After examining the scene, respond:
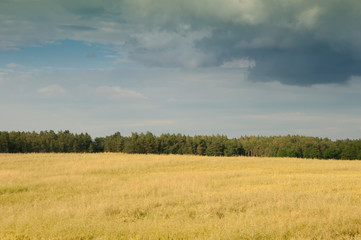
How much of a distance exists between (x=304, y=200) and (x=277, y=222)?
4653mm

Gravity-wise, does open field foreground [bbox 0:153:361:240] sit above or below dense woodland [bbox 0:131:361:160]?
below

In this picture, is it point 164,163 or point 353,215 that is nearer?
point 353,215

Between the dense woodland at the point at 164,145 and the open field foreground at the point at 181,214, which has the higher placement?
the dense woodland at the point at 164,145

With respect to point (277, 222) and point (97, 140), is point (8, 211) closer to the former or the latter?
point (277, 222)

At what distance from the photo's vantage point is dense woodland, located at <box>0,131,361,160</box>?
107 metres

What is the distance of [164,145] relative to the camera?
120 metres

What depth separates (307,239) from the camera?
901cm

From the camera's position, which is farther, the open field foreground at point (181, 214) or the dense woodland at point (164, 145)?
the dense woodland at point (164, 145)

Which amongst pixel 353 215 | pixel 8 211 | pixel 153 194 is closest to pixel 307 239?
pixel 353 215

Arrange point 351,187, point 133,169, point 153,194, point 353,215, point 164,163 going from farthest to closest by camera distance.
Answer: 1. point 164,163
2. point 133,169
3. point 351,187
4. point 153,194
5. point 353,215

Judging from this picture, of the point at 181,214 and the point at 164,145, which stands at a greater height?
the point at 164,145

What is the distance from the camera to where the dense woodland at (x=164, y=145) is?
350 feet

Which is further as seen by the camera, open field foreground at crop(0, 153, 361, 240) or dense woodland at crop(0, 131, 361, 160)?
dense woodland at crop(0, 131, 361, 160)

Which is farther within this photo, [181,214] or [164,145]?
[164,145]
